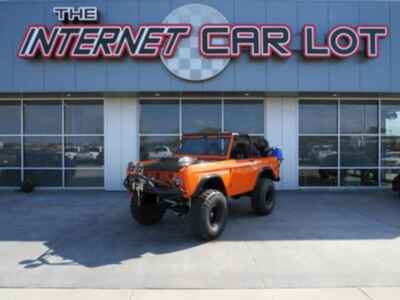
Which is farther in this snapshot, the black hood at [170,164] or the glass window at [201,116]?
the glass window at [201,116]

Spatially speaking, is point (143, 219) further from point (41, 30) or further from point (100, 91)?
point (41, 30)

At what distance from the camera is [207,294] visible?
3646 millimetres

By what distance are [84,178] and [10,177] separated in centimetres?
295

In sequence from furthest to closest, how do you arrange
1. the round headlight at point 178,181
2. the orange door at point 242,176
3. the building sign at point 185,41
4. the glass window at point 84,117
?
the glass window at point 84,117
the building sign at point 185,41
the orange door at point 242,176
the round headlight at point 178,181

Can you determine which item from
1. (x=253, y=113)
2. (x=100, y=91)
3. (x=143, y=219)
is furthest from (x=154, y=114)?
(x=143, y=219)

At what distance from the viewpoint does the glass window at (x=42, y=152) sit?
11.3 m

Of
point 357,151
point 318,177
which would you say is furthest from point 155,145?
point 357,151

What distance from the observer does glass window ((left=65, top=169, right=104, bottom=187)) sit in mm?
11203

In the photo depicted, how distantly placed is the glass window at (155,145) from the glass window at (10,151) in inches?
191

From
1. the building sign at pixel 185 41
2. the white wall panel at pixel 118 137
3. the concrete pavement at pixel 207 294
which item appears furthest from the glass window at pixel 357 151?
the concrete pavement at pixel 207 294

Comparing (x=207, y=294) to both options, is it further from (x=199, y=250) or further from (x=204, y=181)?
(x=204, y=181)

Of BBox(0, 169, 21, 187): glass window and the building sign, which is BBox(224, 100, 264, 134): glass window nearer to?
the building sign

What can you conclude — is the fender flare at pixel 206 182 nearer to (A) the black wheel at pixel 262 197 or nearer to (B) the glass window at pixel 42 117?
(A) the black wheel at pixel 262 197

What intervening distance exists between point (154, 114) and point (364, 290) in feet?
29.4
